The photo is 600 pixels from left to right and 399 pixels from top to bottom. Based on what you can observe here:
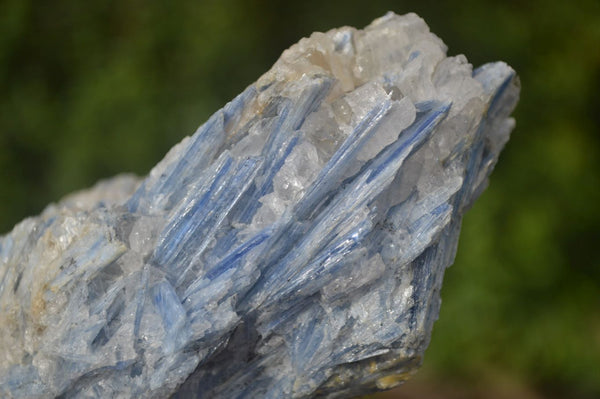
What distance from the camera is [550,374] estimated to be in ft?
11.7

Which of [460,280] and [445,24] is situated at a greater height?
[445,24]

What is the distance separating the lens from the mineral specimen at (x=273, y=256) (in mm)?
1444

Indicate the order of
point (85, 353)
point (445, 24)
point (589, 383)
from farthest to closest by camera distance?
point (445, 24)
point (589, 383)
point (85, 353)

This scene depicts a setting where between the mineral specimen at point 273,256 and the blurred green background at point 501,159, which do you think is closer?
the mineral specimen at point 273,256

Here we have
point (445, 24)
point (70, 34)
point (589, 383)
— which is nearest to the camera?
point (589, 383)

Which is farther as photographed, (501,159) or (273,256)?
(501,159)

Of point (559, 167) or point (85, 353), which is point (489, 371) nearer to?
point (559, 167)

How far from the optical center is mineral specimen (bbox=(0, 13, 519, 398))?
1444 mm

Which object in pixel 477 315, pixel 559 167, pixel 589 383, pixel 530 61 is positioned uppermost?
pixel 530 61

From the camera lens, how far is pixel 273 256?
1460 mm

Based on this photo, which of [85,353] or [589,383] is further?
[589,383]

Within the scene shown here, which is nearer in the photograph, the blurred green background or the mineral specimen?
the mineral specimen

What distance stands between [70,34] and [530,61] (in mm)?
2735

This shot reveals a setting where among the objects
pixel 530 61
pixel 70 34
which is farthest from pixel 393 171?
pixel 70 34
